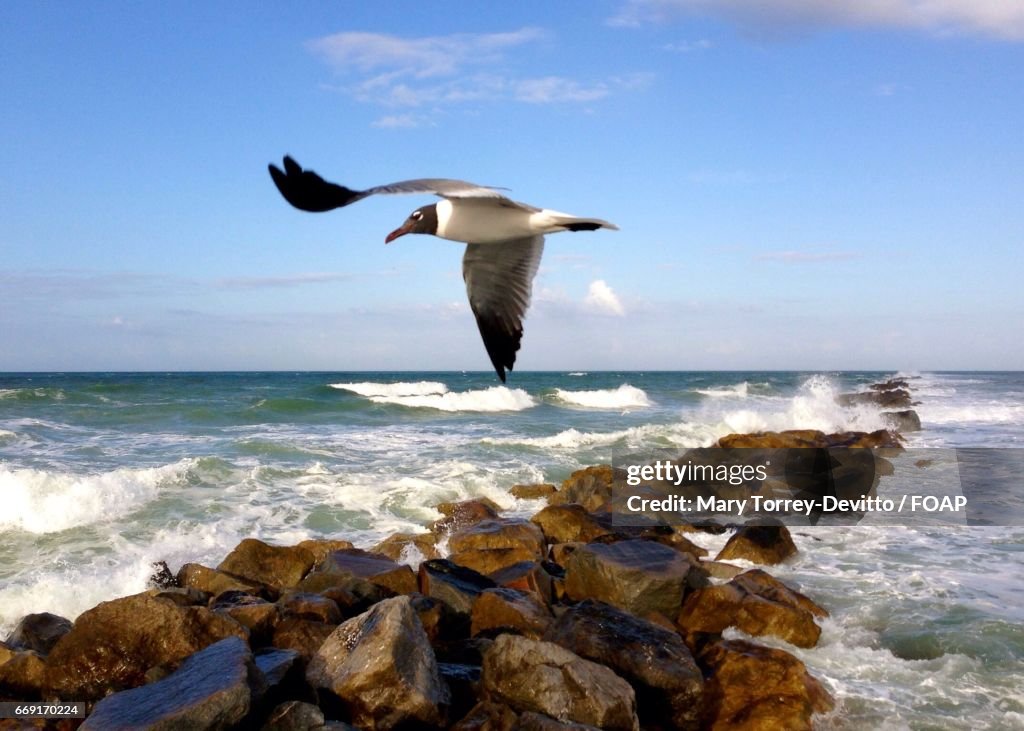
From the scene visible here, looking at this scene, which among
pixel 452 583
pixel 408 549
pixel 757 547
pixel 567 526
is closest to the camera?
pixel 452 583

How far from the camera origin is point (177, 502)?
11273 mm

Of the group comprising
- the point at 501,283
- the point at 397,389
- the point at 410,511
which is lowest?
the point at 410,511

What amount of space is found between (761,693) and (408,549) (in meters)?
4.28

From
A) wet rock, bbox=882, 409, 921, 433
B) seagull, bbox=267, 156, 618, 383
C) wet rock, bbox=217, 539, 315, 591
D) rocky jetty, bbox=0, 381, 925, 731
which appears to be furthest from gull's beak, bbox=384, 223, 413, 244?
wet rock, bbox=882, 409, 921, 433

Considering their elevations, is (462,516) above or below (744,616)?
above

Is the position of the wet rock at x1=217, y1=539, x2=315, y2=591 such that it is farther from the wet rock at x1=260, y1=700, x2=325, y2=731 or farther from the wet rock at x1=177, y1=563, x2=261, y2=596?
the wet rock at x1=260, y1=700, x2=325, y2=731

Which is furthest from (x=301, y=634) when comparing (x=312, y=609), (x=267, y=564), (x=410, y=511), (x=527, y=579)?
(x=410, y=511)

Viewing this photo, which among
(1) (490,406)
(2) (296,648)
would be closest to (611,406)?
(1) (490,406)

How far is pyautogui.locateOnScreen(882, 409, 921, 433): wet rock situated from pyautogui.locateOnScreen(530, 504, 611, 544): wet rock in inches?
599

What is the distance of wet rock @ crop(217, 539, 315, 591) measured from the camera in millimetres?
7340

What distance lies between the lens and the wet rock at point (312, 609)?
5548 millimetres

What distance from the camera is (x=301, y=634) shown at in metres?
5.28

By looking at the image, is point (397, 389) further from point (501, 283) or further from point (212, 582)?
point (501, 283)

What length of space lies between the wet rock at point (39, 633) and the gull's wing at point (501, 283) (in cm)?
350
